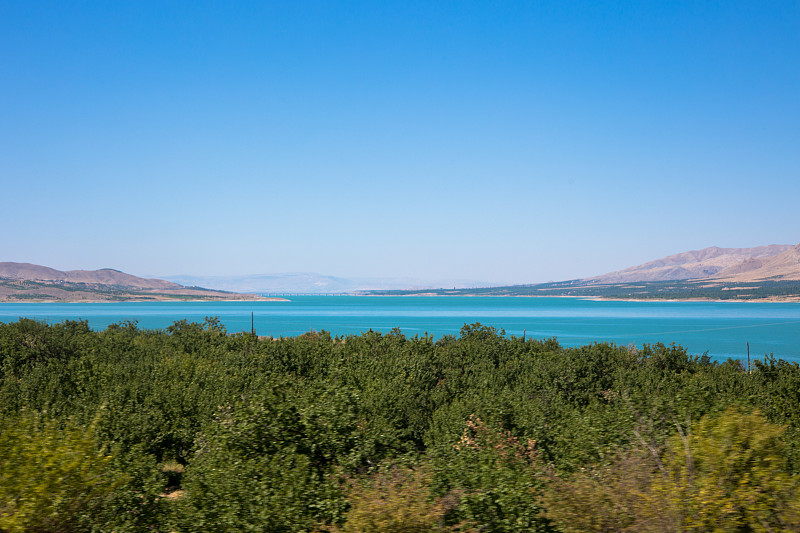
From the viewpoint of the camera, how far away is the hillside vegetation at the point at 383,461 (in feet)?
32.0

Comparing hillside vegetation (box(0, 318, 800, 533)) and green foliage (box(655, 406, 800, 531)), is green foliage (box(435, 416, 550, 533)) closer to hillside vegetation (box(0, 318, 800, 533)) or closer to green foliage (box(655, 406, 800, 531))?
hillside vegetation (box(0, 318, 800, 533))

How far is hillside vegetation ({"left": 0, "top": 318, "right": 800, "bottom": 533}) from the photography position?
9.74 meters

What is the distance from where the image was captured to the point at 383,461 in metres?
13.6

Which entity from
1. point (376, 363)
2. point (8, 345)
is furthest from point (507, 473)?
point (8, 345)

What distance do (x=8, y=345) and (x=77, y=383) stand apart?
12.1m

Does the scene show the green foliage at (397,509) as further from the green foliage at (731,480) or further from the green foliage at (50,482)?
the green foliage at (50,482)

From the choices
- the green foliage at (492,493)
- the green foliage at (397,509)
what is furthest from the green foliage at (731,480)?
the green foliage at (397,509)

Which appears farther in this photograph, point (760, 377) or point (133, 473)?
point (760, 377)

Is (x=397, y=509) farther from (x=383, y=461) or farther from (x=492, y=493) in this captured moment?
(x=383, y=461)

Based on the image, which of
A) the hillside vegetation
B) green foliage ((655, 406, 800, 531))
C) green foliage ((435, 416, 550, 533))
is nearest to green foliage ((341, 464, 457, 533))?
the hillside vegetation

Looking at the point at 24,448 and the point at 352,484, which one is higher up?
the point at 24,448

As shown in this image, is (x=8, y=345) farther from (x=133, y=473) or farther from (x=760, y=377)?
(x=760, y=377)

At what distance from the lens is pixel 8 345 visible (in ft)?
121

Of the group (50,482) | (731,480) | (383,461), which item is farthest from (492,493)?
(50,482)
